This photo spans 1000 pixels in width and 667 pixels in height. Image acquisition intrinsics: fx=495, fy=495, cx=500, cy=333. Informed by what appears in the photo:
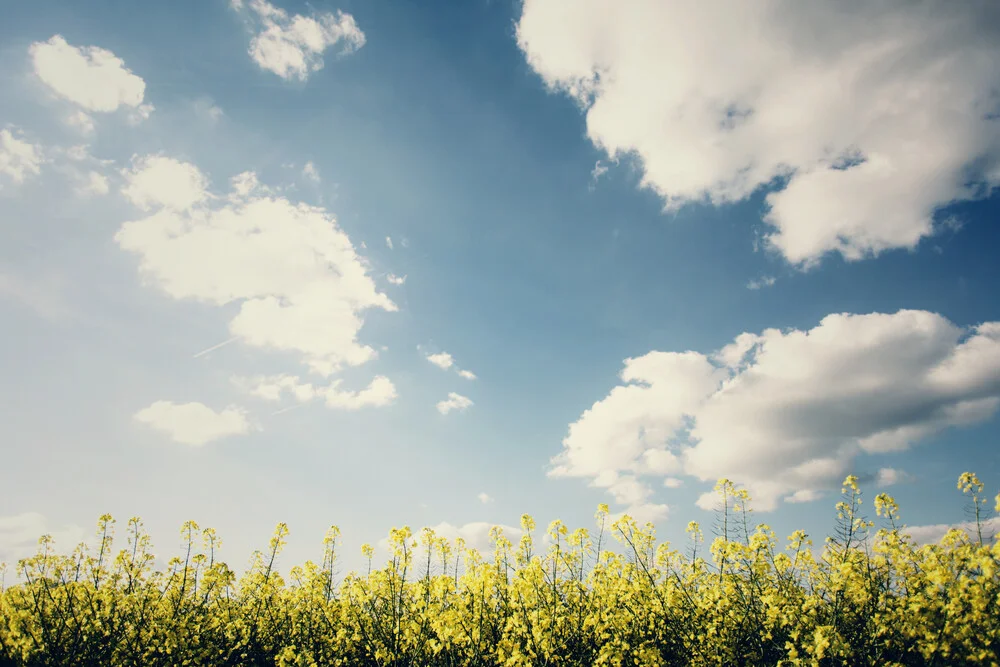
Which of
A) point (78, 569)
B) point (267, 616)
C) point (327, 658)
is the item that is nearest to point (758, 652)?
point (327, 658)

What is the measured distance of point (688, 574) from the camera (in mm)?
11133

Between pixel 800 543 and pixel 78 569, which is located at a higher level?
pixel 800 543

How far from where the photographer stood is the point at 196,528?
9664 mm

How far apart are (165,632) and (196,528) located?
2271 millimetres

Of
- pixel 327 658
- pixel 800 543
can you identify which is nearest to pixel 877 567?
pixel 800 543


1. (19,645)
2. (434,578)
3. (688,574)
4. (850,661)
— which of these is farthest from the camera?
(688,574)

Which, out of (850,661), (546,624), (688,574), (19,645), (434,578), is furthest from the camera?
(688,574)

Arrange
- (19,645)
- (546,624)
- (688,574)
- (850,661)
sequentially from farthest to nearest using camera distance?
(688,574) → (19,645) → (546,624) → (850,661)

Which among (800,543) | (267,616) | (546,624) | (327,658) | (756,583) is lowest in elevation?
(327,658)

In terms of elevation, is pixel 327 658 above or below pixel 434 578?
below

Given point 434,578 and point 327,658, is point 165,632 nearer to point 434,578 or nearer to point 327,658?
point 327,658

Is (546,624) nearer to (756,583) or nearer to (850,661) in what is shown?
(756,583)

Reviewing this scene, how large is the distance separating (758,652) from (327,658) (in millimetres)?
9084

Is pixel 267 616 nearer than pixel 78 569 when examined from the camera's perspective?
No
